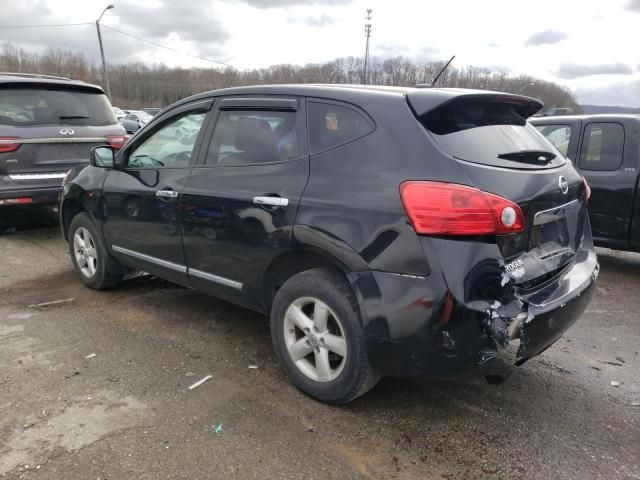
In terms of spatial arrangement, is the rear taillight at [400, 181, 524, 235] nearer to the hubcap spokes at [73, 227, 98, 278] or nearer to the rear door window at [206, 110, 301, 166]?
the rear door window at [206, 110, 301, 166]

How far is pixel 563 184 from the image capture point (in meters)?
2.79

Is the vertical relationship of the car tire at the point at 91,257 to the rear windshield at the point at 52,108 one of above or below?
below

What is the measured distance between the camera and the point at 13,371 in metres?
3.21

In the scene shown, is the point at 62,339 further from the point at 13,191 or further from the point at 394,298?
the point at 13,191

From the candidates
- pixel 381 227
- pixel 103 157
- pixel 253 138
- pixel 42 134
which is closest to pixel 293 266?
pixel 381 227

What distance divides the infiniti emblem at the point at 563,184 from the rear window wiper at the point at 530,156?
0.13 meters

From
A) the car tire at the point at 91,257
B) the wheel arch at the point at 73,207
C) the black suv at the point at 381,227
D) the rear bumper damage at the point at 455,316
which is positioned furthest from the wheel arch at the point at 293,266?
the wheel arch at the point at 73,207

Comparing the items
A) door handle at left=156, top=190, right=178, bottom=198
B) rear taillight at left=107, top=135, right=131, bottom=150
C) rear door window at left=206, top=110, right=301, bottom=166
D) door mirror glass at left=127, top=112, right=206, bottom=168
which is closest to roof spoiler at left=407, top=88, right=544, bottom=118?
rear door window at left=206, top=110, right=301, bottom=166

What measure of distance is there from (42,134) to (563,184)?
5878 millimetres

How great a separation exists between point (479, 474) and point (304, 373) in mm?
1052

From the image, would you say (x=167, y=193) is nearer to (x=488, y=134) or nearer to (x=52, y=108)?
(x=488, y=134)

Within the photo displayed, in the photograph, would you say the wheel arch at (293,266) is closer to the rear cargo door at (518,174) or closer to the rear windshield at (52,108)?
the rear cargo door at (518,174)

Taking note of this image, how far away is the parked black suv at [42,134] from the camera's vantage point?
19.8 ft

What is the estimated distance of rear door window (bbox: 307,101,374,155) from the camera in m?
2.72
